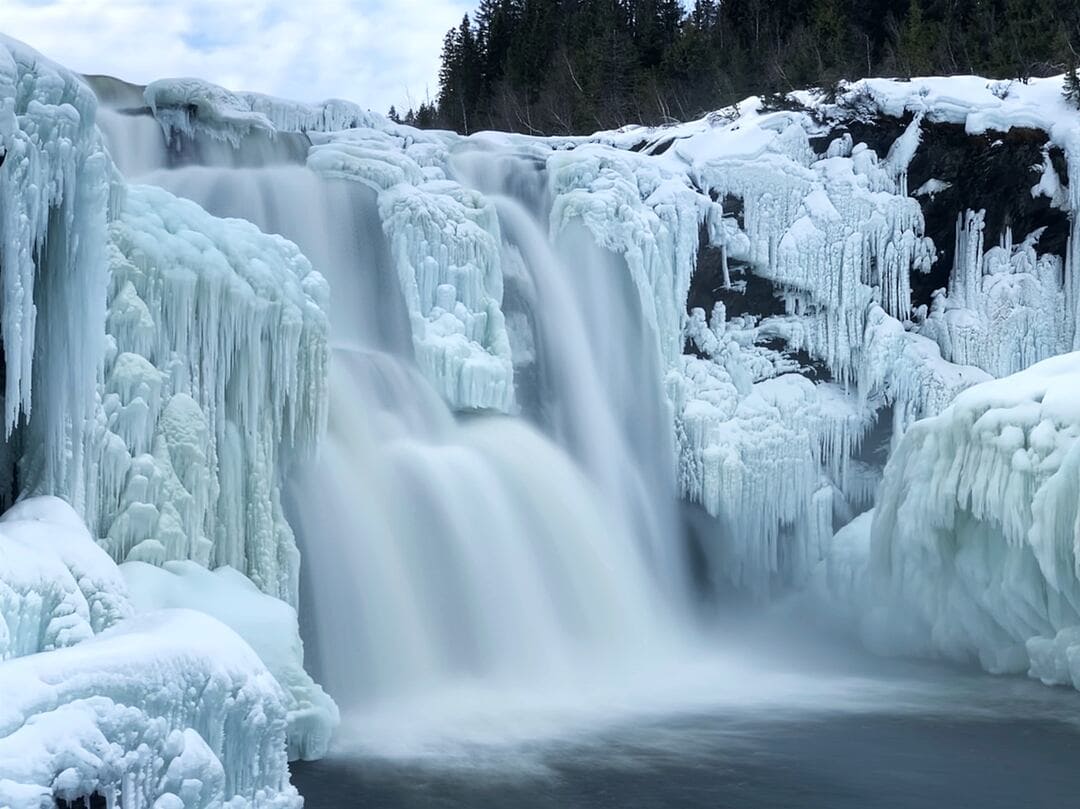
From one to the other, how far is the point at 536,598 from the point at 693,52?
20749mm

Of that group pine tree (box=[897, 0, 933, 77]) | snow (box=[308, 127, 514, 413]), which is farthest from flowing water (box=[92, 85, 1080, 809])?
pine tree (box=[897, 0, 933, 77])

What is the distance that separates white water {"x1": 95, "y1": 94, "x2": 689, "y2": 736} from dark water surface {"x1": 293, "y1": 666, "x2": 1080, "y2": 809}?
1.29 metres

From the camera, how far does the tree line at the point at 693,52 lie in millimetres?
24562

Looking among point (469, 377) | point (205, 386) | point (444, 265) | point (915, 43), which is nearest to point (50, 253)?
point (205, 386)

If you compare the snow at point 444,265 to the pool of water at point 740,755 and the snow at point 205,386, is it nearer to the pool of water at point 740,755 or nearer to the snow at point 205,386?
the snow at point 205,386

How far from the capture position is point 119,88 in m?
13.7

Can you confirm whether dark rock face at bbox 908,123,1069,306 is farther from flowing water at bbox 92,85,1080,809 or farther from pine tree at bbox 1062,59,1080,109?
flowing water at bbox 92,85,1080,809

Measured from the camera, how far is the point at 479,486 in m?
11.6

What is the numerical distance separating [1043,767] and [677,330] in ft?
23.1

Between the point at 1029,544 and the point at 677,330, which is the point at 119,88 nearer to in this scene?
the point at 677,330

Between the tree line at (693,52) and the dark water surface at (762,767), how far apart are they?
12.2m

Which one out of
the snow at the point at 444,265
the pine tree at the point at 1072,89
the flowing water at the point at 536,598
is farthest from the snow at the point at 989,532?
the pine tree at the point at 1072,89

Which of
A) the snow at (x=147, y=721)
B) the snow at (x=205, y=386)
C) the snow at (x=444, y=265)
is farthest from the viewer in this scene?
the snow at (x=444, y=265)

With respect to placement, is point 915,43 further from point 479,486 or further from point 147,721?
point 147,721
